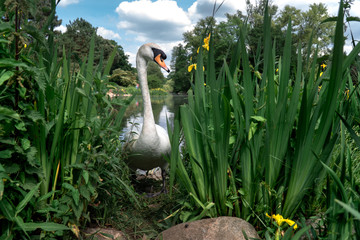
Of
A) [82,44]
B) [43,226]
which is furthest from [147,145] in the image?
[43,226]

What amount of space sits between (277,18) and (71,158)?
4705cm

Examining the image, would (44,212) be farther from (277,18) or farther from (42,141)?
(277,18)

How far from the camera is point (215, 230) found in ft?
5.23

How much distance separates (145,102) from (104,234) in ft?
6.28

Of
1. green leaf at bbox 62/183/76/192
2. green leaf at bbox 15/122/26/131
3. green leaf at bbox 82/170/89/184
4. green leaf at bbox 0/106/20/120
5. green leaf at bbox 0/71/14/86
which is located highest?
green leaf at bbox 0/71/14/86

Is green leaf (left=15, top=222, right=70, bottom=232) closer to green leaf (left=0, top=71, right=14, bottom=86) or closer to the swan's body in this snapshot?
green leaf (left=0, top=71, right=14, bottom=86)

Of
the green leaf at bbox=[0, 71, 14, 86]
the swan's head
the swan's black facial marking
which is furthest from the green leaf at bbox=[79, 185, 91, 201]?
the swan's black facial marking

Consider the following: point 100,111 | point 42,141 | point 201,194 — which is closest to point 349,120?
point 201,194

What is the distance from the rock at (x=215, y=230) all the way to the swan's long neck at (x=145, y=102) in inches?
62.2

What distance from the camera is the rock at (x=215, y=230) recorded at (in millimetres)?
1539

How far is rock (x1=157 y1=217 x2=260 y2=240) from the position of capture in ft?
5.05

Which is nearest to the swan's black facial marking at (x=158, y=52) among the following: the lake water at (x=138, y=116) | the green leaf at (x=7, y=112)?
the lake water at (x=138, y=116)

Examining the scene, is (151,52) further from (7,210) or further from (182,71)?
(182,71)

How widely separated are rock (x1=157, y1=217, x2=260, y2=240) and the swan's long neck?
1.58 metres
